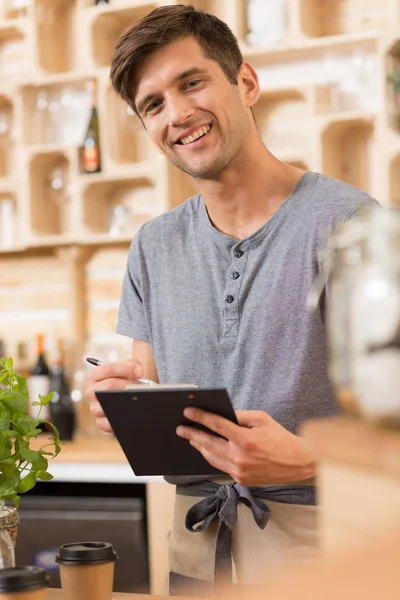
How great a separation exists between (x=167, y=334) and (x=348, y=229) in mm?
1179

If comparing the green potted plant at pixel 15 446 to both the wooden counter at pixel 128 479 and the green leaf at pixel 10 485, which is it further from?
the wooden counter at pixel 128 479

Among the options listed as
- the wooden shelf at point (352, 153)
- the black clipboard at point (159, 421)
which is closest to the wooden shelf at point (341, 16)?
the wooden shelf at point (352, 153)

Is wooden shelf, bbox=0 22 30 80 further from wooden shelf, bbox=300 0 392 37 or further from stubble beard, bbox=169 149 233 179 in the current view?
stubble beard, bbox=169 149 233 179

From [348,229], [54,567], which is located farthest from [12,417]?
[54,567]

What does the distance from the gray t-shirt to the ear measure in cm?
26

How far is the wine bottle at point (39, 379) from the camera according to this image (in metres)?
3.29

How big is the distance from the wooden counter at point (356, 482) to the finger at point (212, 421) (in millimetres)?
669

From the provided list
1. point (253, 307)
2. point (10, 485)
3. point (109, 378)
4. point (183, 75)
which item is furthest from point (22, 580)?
point (183, 75)

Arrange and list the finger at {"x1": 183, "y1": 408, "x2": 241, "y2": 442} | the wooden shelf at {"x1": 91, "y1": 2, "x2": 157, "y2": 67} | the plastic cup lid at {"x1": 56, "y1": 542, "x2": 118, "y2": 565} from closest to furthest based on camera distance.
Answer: the plastic cup lid at {"x1": 56, "y1": 542, "x2": 118, "y2": 565}, the finger at {"x1": 183, "y1": 408, "x2": 241, "y2": 442}, the wooden shelf at {"x1": 91, "y1": 2, "x2": 157, "y2": 67}

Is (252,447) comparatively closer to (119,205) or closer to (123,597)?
(123,597)

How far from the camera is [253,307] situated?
1.73 metres

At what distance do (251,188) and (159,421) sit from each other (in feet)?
1.99

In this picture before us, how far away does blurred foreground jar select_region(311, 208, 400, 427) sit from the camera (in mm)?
664

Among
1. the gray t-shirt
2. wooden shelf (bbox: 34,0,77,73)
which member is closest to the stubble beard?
the gray t-shirt
